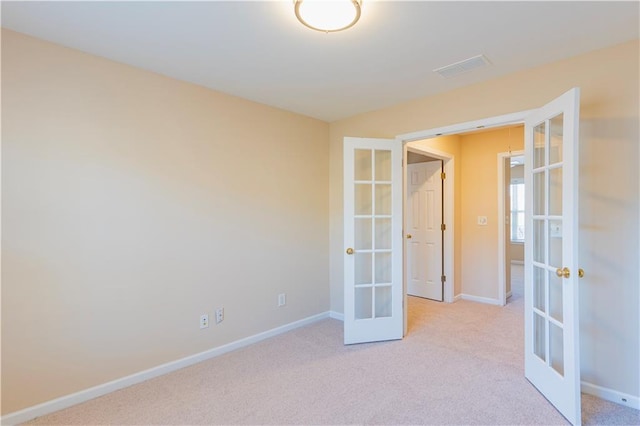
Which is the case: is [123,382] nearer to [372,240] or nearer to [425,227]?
[372,240]

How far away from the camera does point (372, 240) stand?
341 centimetres

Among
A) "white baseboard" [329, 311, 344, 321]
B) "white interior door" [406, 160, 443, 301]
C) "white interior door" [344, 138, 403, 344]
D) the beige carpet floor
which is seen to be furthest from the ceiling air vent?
"white baseboard" [329, 311, 344, 321]

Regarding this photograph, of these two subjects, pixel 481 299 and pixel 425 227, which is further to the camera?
pixel 425 227

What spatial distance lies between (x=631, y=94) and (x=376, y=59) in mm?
1692

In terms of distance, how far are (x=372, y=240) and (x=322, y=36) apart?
199cm

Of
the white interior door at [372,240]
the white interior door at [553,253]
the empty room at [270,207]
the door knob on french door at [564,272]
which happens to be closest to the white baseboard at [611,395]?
the empty room at [270,207]

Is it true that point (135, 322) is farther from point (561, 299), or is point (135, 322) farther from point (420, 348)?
point (561, 299)

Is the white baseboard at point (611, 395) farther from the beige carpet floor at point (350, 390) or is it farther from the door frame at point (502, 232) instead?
the door frame at point (502, 232)

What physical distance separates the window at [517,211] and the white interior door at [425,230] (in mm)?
4696

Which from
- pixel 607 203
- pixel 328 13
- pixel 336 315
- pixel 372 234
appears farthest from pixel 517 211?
pixel 328 13

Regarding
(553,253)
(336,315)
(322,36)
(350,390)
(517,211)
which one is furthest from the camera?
(517,211)

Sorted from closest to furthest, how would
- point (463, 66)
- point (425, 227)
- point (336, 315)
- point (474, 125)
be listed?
point (463, 66)
point (474, 125)
point (336, 315)
point (425, 227)

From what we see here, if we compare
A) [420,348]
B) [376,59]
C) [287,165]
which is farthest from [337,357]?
[376,59]

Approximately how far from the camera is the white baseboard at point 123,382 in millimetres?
2084
